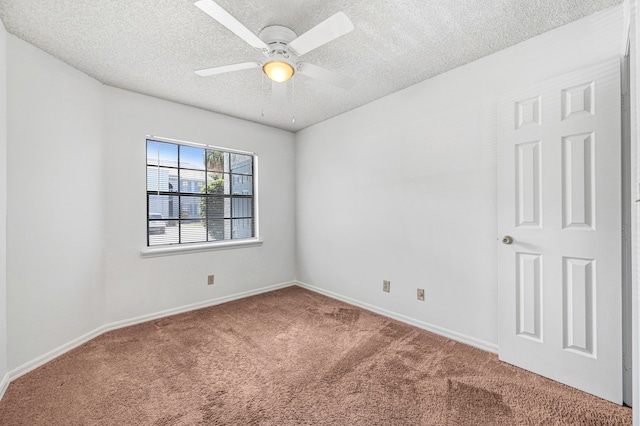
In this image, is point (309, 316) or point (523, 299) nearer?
point (523, 299)

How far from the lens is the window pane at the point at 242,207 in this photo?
385 centimetres

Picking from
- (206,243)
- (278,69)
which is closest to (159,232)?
(206,243)

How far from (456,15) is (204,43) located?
181 cm

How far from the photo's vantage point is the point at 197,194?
349cm

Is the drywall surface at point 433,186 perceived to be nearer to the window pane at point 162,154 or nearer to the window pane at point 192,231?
the window pane at point 192,231

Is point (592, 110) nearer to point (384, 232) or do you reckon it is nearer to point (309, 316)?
point (384, 232)

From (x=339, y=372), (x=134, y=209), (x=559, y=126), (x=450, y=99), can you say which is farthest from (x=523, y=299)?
(x=134, y=209)

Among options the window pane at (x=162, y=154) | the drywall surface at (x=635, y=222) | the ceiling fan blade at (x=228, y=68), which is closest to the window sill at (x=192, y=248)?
the window pane at (x=162, y=154)

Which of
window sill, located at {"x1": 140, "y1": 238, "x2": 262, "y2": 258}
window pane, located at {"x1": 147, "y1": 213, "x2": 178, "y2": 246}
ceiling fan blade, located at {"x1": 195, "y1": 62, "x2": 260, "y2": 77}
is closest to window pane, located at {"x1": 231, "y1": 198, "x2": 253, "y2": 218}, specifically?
window sill, located at {"x1": 140, "y1": 238, "x2": 262, "y2": 258}

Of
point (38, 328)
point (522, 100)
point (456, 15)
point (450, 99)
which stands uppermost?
point (456, 15)

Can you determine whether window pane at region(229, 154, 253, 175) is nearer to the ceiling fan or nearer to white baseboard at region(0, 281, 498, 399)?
white baseboard at region(0, 281, 498, 399)

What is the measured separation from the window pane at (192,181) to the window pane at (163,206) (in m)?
0.19

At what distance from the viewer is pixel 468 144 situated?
2.36 m

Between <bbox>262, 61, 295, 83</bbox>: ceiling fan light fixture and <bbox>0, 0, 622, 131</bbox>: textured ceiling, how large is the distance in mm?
295
